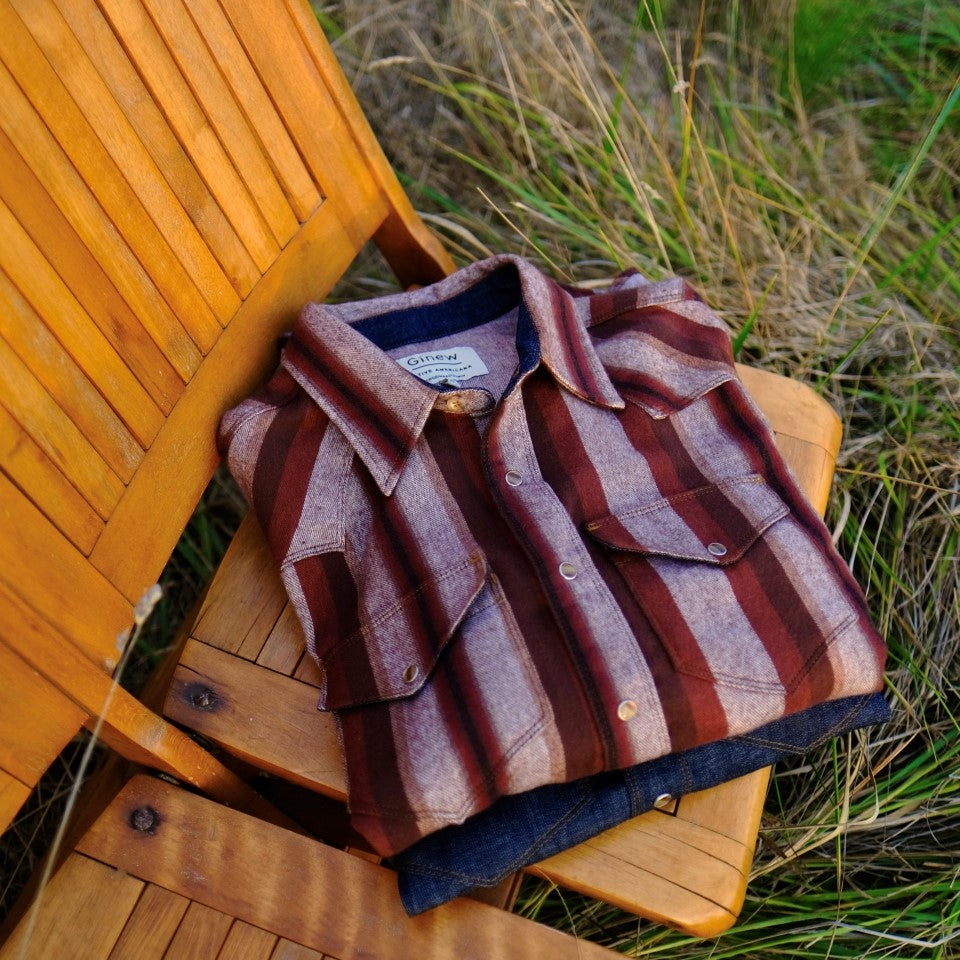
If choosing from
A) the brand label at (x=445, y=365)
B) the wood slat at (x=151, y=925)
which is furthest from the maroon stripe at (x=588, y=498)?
the wood slat at (x=151, y=925)

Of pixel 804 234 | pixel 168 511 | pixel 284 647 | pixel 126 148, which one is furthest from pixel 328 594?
pixel 804 234

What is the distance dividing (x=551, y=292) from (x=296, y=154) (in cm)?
39

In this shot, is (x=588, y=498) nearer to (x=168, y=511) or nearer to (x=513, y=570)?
(x=513, y=570)

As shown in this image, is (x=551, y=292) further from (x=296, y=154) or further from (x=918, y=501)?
(x=918, y=501)

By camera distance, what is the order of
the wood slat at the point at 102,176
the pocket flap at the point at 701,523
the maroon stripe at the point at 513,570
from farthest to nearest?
the pocket flap at the point at 701,523
the maroon stripe at the point at 513,570
the wood slat at the point at 102,176

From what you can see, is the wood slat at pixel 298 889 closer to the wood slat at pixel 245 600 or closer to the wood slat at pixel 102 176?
the wood slat at pixel 245 600

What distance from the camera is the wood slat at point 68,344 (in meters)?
0.86

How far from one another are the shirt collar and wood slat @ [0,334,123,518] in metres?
0.27

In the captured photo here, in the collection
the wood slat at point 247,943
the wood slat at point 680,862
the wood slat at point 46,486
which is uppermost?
the wood slat at point 46,486

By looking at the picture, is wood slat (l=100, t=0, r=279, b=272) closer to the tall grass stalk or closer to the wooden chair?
the wooden chair

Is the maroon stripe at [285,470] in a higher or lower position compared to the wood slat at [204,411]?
lower

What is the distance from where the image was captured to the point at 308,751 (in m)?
1.04

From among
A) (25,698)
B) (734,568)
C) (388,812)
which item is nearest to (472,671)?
(388,812)

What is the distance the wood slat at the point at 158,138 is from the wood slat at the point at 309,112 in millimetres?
177
